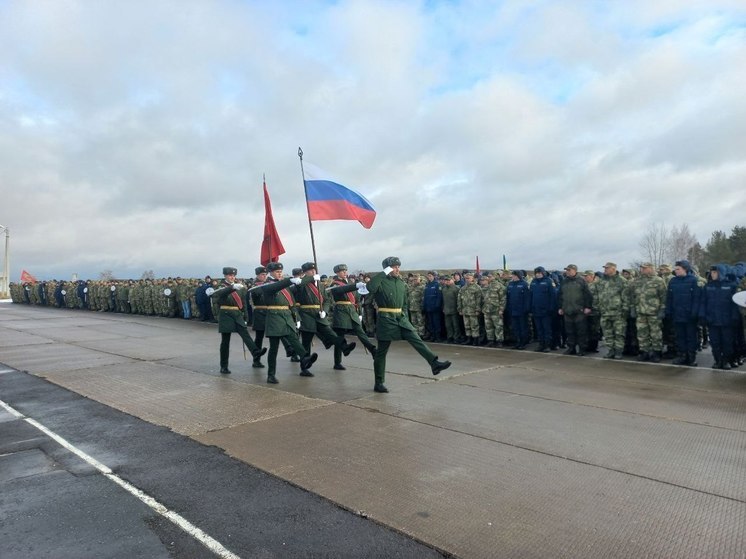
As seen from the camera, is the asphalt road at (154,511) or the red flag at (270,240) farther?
the red flag at (270,240)

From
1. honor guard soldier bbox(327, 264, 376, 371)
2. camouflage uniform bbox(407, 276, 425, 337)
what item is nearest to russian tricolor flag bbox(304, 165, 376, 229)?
honor guard soldier bbox(327, 264, 376, 371)

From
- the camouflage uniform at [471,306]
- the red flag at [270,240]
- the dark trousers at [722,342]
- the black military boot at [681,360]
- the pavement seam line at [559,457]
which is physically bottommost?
the pavement seam line at [559,457]

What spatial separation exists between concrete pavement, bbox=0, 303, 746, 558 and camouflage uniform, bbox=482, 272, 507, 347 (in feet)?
6.12

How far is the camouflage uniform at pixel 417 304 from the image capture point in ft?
44.4

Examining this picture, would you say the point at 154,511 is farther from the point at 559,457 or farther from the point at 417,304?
the point at 417,304

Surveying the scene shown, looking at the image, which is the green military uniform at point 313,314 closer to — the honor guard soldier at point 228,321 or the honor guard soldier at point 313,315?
the honor guard soldier at point 313,315

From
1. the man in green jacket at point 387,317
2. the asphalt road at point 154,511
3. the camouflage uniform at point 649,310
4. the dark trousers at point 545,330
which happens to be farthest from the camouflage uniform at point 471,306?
the asphalt road at point 154,511

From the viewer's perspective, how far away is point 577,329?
10.4 m

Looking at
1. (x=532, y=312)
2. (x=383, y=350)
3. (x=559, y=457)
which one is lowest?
(x=559, y=457)

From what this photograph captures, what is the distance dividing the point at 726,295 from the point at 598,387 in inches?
115

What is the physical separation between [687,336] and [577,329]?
1926 mm

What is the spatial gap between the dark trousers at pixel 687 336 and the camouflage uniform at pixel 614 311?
918mm

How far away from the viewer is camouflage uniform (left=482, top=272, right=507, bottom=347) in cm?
1168

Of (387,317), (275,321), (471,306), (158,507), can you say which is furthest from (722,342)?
(158,507)
